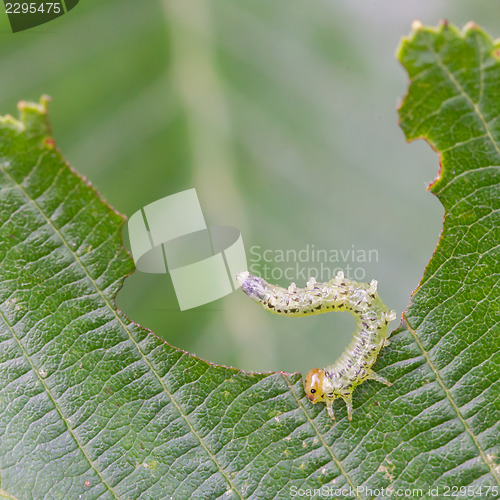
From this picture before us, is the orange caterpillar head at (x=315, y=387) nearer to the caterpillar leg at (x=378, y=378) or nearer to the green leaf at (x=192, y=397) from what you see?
the green leaf at (x=192, y=397)

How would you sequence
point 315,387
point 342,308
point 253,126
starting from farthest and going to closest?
point 253,126 → point 342,308 → point 315,387

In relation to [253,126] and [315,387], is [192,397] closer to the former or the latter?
[315,387]

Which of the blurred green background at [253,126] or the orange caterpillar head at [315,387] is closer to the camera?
the orange caterpillar head at [315,387]

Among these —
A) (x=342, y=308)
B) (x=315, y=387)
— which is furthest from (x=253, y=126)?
(x=315, y=387)

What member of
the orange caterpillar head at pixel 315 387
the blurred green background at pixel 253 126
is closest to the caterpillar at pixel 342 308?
the orange caterpillar head at pixel 315 387

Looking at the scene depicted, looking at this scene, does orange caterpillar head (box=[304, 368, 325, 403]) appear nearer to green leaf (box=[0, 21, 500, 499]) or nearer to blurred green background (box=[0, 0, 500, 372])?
green leaf (box=[0, 21, 500, 499])

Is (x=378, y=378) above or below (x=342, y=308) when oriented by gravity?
below
